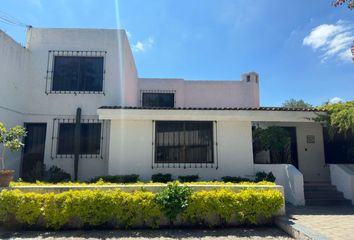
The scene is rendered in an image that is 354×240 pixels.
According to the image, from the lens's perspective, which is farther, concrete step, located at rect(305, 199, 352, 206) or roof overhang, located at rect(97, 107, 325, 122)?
roof overhang, located at rect(97, 107, 325, 122)

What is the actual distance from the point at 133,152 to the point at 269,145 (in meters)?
6.24

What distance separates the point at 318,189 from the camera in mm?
11070

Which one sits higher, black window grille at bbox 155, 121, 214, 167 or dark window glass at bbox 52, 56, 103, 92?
dark window glass at bbox 52, 56, 103, 92

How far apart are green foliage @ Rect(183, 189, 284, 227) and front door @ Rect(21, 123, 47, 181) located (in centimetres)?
787

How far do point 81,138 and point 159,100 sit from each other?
313 inches

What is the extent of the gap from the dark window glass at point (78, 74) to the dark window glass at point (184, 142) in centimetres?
398

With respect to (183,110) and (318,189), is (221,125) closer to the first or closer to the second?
(183,110)

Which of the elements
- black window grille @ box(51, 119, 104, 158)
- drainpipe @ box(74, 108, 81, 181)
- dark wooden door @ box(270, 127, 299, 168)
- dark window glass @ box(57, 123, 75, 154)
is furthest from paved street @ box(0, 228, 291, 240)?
dark wooden door @ box(270, 127, 299, 168)

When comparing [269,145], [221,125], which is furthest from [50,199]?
[269,145]

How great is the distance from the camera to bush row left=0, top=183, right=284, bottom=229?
6953mm

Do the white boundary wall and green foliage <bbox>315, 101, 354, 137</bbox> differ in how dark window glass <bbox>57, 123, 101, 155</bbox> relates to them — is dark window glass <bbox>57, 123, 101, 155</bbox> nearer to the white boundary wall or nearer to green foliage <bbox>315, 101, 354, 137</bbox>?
green foliage <bbox>315, 101, 354, 137</bbox>

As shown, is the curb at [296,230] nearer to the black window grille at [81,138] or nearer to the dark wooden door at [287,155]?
the dark wooden door at [287,155]

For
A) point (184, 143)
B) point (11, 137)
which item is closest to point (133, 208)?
point (184, 143)

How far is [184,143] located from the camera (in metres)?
11.1
